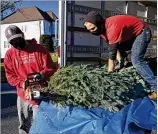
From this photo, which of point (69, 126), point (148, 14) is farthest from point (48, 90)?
point (148, 14)

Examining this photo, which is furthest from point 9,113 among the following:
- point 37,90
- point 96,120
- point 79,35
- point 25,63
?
point 96,120

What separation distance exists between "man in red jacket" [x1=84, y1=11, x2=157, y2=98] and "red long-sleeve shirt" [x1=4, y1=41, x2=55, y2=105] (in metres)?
0.52

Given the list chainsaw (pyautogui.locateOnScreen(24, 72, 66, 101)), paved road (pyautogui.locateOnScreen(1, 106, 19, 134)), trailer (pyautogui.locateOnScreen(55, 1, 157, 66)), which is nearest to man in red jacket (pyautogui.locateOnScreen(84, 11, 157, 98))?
chainsaw (pyautogui.locateOnScreen(24, 72, 66, 101))

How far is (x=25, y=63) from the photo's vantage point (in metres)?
3.38

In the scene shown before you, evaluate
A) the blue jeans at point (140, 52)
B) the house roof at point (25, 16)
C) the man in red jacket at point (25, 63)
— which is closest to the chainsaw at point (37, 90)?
the man in red jacket at point (25, 63)

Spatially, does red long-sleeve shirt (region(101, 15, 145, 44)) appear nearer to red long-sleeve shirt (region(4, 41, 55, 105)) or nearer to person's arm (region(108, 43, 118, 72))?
person's arm (region(108, 43, 118, 72))

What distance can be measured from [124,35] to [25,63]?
1007 millimetres

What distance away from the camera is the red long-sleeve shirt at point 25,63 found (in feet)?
11.1

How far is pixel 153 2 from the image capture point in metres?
7.77

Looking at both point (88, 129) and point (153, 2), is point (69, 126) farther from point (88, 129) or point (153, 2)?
point (153, 2)

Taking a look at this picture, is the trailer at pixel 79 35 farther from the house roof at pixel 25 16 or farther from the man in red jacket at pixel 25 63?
the house roof at pixel 25 16

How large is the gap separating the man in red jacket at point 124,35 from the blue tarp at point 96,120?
27.1 inches

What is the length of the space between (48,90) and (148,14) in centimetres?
531

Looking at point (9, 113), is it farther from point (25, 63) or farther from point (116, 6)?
point (25, 63)
